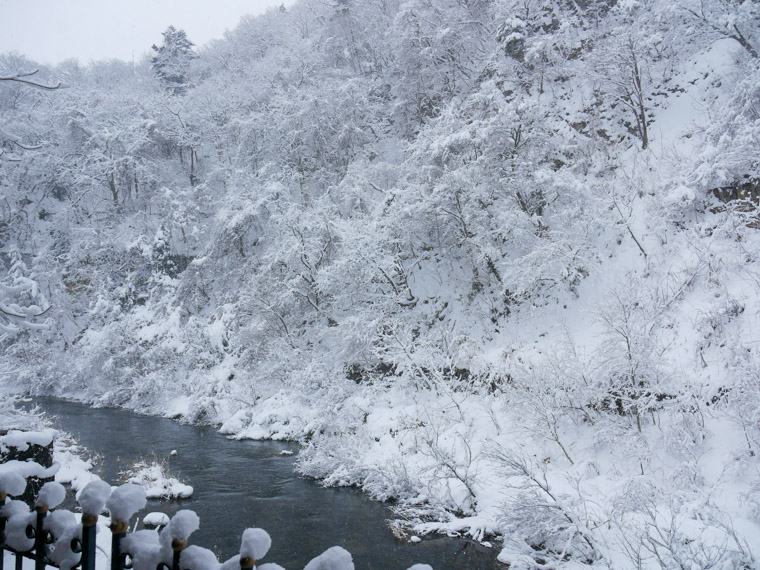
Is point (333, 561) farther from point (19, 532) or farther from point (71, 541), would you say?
point (19, 532)

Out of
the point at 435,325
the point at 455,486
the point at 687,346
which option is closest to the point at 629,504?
the point at 455,486

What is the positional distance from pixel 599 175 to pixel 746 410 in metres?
12.7

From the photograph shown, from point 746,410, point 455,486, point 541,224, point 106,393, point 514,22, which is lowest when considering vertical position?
Result: point 106,393

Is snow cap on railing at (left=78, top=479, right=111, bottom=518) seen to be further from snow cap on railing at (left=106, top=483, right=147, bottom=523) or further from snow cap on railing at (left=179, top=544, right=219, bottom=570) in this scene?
snow cap on railing at (left=179, top=544, right=219, bottom=570)

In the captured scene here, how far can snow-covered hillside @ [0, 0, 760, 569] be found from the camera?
958cm

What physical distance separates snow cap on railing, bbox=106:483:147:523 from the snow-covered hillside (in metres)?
3.54

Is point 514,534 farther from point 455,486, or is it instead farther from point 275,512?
point 275,512

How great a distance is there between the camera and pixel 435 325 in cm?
1955

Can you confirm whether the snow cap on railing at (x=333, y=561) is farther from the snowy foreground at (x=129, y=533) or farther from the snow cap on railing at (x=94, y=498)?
the snow cap on railing at (x=94, y=498)

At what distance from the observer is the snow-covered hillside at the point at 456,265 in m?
9.58

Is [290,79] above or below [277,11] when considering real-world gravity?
below

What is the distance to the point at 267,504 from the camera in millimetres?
10891

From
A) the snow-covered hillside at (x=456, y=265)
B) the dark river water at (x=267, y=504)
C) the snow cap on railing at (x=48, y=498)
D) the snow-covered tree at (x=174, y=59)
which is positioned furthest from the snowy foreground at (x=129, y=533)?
the snow-covered tree at (x=174, y=59)

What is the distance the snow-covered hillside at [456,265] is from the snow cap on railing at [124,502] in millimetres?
3540
